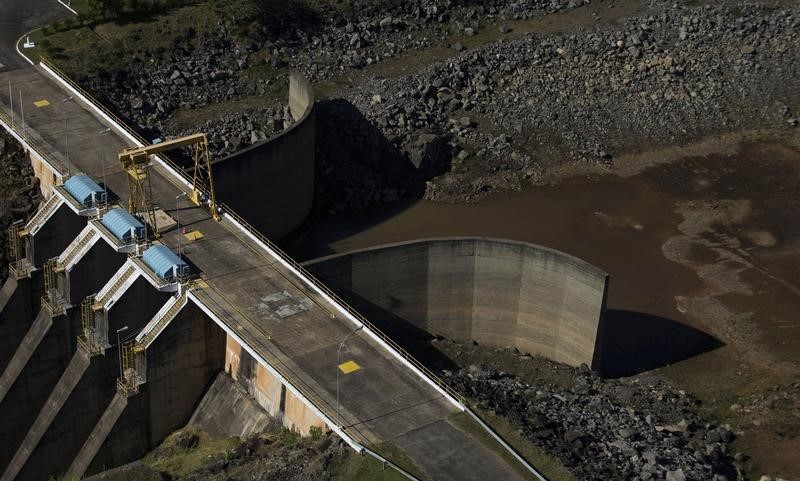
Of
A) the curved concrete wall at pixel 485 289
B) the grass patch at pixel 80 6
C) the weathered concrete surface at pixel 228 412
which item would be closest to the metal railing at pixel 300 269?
the curved concrete wall at pixel 485 289

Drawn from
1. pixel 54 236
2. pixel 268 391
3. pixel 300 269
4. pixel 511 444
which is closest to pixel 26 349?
pixel 54 236

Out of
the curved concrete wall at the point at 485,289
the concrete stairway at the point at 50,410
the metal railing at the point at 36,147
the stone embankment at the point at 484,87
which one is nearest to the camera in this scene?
the concrete stairway at the point at 50,410

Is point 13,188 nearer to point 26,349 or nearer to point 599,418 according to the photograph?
point 26,349

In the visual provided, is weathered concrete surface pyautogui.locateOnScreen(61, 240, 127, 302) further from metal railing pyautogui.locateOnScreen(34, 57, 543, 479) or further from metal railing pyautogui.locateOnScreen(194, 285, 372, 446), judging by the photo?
metal railing pyautogui.locateOnScreen(194, 285, 372, 446)

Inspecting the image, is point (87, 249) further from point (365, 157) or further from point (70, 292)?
point (365, 157)

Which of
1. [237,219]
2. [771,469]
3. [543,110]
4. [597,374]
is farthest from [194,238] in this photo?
[543,110]

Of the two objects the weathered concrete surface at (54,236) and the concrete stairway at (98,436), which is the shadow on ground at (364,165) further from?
the concrete stairway at (98,436)

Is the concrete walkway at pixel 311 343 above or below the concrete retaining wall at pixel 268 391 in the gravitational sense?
above
